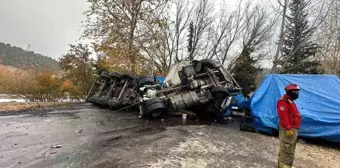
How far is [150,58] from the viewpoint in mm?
19844

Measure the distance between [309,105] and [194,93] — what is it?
3.35 m

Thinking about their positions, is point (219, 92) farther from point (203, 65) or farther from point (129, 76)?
point (129, 76)

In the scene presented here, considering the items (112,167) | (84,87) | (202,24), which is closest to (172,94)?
(112,167)

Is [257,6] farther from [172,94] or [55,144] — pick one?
[55,144]

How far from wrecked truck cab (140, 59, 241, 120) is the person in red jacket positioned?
11.6 ft

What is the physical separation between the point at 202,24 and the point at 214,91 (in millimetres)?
17495

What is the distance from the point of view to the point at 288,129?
144 inches

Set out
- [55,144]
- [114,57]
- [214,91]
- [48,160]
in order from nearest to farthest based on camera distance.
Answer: [48,160]
[55,144]
[214,91]
[114,57]

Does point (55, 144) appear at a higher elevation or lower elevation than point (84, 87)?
lower

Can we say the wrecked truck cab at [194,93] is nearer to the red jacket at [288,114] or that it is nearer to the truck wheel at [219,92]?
the truck wheel at [219,92]

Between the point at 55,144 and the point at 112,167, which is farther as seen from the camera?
the point at 55,144

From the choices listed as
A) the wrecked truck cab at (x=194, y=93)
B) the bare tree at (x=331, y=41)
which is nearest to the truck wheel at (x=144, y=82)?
the wrecked truck cab at (x=194, y=93)

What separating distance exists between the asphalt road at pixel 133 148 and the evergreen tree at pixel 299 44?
15.3 m

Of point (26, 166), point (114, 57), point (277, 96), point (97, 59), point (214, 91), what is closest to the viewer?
point (26, 166)
